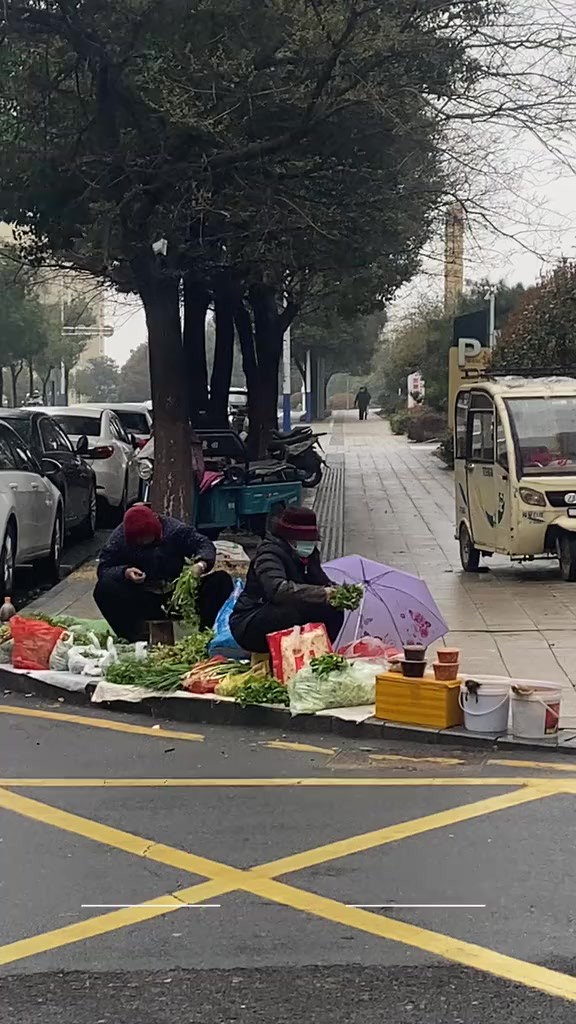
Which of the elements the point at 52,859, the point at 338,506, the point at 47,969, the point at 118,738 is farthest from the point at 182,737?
the point at 338,506

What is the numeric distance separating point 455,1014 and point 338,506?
18816 millimetres

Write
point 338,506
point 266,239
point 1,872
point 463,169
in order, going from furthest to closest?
point 338,506, point 266,239, point 463,169, point 1,872

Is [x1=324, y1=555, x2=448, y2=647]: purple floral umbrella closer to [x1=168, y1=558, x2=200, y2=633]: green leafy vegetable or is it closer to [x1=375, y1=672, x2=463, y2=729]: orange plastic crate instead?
[x1=168, y1=558, x2=200, y2=633]: green leafy vegetable

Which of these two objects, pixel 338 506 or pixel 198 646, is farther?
pixel 338 506

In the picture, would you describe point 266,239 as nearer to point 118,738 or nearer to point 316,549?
point 316,549

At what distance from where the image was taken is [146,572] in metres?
9.90

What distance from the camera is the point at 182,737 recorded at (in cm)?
813

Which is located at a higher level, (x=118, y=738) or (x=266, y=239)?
(x=266, y=239)

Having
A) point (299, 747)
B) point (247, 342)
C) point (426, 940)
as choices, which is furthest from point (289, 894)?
point (247, 342)

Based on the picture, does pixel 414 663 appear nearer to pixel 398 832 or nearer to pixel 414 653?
pixel 414 653

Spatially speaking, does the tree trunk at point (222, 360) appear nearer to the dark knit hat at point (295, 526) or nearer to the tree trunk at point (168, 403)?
the tree trunk at point (168, 403)

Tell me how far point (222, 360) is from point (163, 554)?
17.8 metres

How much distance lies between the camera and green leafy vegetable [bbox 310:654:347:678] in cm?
838

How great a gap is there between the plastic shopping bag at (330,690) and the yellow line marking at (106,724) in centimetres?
62
